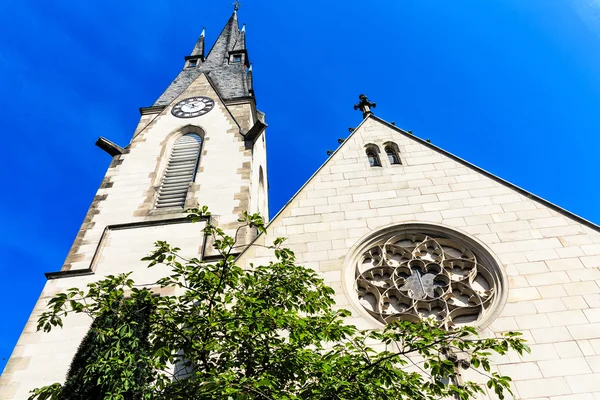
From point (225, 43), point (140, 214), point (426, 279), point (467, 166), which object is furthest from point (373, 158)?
point (225, 43)

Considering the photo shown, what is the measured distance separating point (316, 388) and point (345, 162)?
6.81m

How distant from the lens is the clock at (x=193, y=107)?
17.9 m

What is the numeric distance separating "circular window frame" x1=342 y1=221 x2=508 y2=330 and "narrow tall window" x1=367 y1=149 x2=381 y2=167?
215 centimetres

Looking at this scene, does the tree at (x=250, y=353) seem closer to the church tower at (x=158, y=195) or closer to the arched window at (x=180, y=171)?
the church tower at (x=158, y=195)

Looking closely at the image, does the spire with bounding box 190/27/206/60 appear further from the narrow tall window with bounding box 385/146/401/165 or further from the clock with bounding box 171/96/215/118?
the narrow tall window with bounding box 385/146/401/165

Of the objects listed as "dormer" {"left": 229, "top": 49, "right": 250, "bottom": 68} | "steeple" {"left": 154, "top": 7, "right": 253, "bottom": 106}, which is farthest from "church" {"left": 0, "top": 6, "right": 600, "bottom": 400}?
"dormer" {"left": 229, "top": 49, "right": 250, "bottom": 68}

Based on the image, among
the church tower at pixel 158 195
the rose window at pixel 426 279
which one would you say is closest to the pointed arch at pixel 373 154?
the rose window at pixel 426 279

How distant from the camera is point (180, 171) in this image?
1490 cm

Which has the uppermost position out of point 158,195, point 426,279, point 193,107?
point 193,107

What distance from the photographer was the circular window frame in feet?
25.6

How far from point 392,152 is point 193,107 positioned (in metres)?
9.35

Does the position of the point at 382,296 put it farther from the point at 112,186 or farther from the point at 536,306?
the point at 112,186

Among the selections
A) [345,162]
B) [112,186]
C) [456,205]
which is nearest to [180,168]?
[112,186]

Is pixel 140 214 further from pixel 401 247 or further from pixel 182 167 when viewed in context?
pixel 401 247
